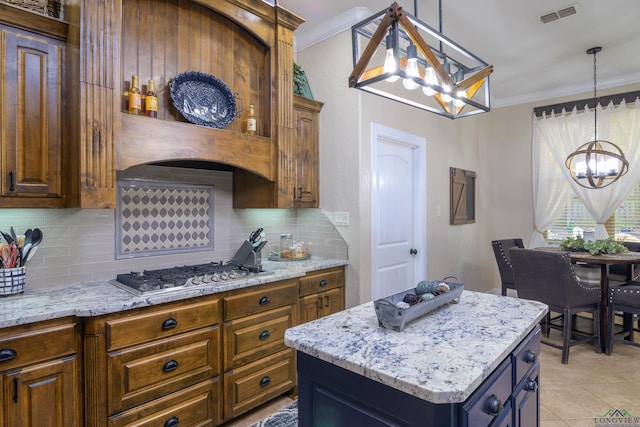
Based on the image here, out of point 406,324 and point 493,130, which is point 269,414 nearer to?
point 406,324

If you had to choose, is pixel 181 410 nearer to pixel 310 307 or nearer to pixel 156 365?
pixel 156 365

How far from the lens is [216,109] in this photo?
258 centimetres

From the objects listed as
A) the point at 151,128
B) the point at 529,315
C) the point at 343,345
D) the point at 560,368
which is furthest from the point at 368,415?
the point at 560,368

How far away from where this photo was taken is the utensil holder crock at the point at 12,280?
1907 mm

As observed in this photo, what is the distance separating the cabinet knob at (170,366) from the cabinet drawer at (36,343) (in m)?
0.46

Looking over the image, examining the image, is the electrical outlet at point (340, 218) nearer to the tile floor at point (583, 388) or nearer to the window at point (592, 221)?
the tile floor at point (583, 388)

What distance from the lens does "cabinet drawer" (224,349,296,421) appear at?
2.32 meters

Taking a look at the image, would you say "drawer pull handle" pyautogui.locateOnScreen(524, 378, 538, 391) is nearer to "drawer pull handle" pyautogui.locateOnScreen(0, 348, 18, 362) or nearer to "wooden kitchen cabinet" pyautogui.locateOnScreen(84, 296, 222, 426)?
"wooden kitchen cabinet" pyautogui.locateOnScreen(84, 296, 222, 426)

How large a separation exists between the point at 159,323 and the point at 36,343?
0.54 m

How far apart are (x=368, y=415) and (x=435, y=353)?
0.29 m

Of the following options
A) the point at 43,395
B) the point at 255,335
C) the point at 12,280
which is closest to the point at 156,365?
the point at 43,395

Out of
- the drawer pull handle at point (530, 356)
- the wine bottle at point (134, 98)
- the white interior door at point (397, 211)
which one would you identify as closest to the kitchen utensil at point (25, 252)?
the wine bottle at point (134, 98)

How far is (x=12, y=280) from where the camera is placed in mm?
1930

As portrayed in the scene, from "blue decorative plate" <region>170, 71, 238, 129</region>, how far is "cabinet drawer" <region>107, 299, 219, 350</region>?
122 centimetres
